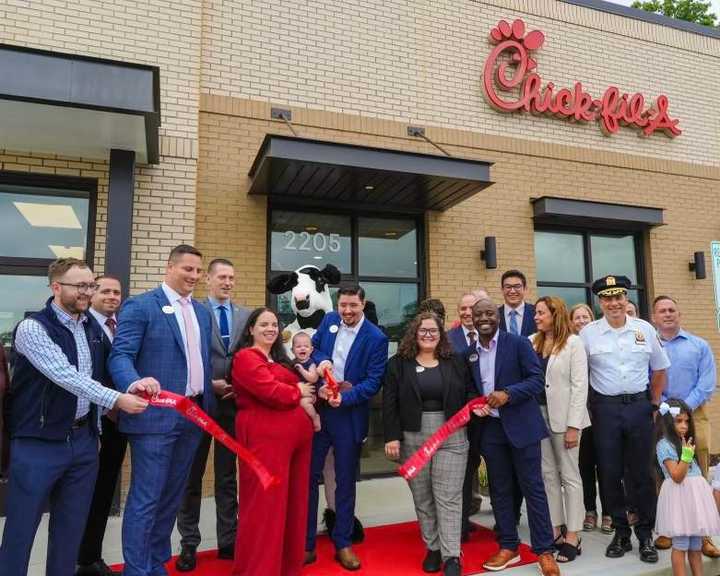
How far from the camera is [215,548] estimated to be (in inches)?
167

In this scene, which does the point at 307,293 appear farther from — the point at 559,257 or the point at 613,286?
the point at 559,257

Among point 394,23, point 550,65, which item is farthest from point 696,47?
point 394,23

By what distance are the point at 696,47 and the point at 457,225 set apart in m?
5.83

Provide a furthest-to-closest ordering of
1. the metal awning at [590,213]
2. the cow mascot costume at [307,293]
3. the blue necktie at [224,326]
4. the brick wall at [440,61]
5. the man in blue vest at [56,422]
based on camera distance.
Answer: the metal awning at [590,213] → the brick wall at [440,61] → the cow mascot costume at [307,293] → the blue necktie at [224,326] → the man in blue vest at [56,422]

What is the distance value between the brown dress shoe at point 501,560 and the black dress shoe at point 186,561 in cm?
205

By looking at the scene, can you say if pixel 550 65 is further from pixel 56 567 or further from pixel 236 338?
pixel 56 567

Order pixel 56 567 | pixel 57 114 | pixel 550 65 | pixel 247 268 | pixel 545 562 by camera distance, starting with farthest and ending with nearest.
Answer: pixel 550 65
pixel 247 268
pixel 57 114
pixel 545 562
pixel 56 567

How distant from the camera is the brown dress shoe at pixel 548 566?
142 inches

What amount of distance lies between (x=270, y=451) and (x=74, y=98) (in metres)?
3.35


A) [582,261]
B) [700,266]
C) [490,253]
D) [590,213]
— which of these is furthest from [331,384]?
[700,266]

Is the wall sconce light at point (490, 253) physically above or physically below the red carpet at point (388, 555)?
above

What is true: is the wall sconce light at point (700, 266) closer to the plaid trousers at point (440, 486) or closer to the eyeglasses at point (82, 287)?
the plaid trousers at point (440, 486)

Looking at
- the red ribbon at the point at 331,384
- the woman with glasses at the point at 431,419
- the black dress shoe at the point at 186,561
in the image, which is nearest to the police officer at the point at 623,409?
the woman with glasses at the point at 431,419

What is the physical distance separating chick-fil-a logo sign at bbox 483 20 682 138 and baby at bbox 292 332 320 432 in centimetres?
527
